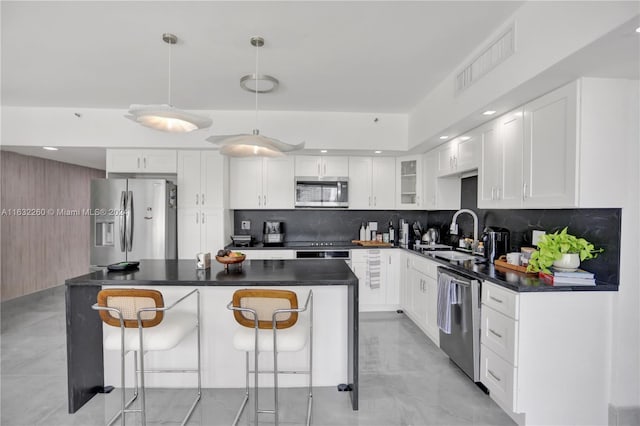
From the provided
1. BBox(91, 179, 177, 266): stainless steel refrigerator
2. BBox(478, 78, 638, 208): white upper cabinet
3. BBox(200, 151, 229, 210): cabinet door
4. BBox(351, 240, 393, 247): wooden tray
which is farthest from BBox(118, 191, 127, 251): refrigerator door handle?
BBox(478, 78, 638, 208): white upper cabinet

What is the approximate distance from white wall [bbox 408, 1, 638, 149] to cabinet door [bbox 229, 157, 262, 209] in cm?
268

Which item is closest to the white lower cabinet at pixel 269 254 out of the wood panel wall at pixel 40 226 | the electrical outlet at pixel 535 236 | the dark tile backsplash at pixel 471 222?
the dark tile backsplash at pixel 471 222

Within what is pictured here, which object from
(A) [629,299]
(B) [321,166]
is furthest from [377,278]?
(A) [629,299]

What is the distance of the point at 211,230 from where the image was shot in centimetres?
421

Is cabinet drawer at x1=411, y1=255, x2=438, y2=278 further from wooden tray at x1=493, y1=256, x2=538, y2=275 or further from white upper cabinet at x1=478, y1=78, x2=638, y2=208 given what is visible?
white upper cabinet at x1=478, y1=78, x2=638, y2=208

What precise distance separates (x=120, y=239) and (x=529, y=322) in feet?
14.0

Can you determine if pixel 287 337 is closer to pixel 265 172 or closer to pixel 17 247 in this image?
pixel 265 172

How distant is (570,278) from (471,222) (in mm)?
1798

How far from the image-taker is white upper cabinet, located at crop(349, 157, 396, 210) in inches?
182

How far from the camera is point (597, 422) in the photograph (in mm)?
2012

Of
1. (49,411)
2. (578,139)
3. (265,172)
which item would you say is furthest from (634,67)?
(49,411)

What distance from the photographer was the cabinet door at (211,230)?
420 cm

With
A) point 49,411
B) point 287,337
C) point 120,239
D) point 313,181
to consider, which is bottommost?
point 49,411

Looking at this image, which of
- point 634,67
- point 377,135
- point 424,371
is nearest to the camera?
point 634,67
